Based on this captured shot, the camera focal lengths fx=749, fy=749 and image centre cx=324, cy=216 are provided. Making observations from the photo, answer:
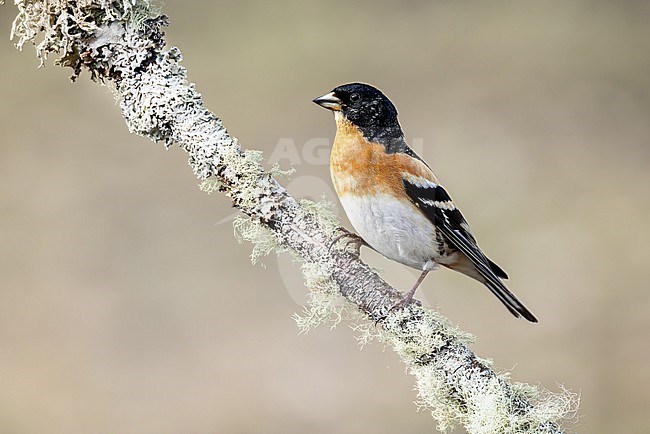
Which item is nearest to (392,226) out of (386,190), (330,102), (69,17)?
(386,190)

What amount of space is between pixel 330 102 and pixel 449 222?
41cm

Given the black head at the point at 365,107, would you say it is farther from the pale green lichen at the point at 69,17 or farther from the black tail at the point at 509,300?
the pale green lichen at the point at 69,17

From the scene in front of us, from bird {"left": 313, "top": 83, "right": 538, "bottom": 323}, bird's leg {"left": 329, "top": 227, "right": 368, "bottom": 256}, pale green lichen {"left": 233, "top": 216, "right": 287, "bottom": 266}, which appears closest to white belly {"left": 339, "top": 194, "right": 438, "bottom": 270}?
bird {"left": 313, "top": 83, "right": 538, "bottom": 323}

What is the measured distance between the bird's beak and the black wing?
0.78ft

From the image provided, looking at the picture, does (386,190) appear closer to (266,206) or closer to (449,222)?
(449,222)

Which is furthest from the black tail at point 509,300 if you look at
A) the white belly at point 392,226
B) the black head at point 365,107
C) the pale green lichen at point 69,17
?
the pale green lichen at point 69,17

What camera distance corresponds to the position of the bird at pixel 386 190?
1735mm

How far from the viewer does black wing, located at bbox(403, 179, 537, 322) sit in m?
1.74

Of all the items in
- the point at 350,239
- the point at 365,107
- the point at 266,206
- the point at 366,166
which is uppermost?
the point at 365,107

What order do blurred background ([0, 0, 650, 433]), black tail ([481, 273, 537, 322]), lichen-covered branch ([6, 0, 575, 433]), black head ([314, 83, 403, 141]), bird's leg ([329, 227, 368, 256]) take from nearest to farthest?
lichen-covered branch ([6, 0, 575, 433])
bird's leg ([329, 227, 368, 256])
black tail ([481, 273, 537, 322])
black head ([314, 83, 403, 141])
blurred background ([0, 0, 650, 433])

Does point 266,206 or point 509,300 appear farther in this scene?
point 509,300

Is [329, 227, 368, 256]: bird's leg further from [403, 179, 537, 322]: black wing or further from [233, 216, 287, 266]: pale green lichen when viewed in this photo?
[403, 179, 537, 322]: black wing

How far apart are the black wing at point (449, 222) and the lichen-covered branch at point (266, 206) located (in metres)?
0.48

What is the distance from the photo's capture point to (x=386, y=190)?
1750 millimetres
